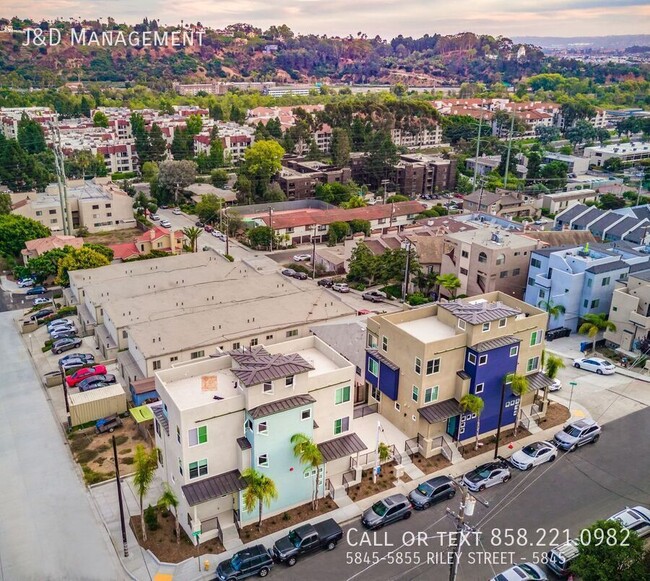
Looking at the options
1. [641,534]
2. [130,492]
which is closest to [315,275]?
[130,492]

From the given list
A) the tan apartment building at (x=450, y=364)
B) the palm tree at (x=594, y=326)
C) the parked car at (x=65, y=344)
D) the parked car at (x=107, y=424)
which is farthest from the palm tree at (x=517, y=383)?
the parked car at (x=65, y=344)

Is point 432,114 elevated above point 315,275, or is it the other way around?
point 432,114

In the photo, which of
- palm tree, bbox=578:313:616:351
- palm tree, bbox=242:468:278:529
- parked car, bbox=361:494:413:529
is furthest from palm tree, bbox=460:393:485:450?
palm tree, bbox=578:313:616:351

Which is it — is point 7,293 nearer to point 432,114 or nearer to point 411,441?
point 411,441

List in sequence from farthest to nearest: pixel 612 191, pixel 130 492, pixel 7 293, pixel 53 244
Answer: pixel 612 191 → pixel 53 244 → pixel 7 293 → pixel 130 492

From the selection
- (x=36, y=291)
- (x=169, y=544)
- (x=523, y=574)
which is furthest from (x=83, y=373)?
(x=523, y=574)
